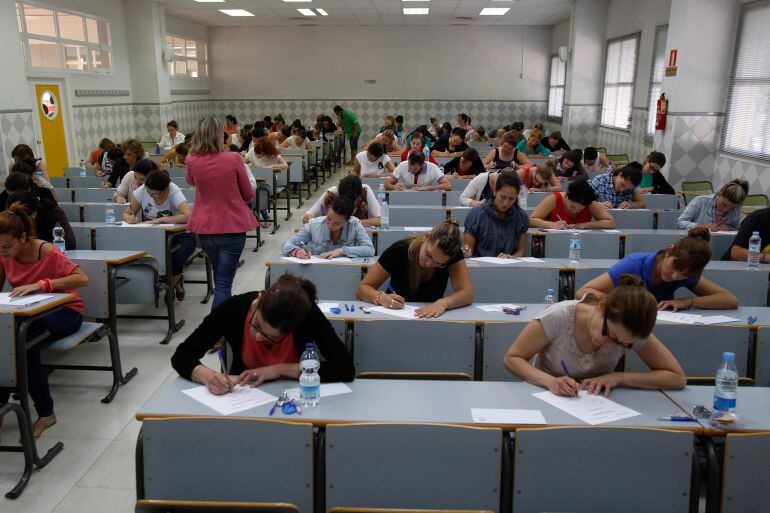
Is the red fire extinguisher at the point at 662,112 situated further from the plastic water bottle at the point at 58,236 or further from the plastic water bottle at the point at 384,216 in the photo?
the plastic water bottle at the point at 58,236

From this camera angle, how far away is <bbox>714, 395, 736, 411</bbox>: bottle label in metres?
2.29

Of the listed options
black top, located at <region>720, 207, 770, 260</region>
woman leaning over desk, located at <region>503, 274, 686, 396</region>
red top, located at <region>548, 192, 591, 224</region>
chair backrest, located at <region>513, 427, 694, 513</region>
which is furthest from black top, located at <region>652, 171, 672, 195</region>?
chair backrest, located at <region>513, 427, 694, 513</region>

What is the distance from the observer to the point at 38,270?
373 cm

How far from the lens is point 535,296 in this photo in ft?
13.7

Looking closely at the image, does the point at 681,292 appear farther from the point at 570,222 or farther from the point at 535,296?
the point at 570,222

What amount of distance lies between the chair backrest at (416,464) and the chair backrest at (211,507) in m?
0.22

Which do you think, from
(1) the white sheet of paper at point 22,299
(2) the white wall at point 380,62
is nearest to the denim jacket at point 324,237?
(1) the white sheet of paper at point 22,299

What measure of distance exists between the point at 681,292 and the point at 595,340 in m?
1.71

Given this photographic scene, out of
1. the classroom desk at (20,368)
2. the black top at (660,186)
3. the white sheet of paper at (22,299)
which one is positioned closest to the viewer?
the classroom desk at (20,368)

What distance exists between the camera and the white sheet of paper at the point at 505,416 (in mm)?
2221

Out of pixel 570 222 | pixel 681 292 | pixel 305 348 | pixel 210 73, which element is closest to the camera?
pixel 305 348

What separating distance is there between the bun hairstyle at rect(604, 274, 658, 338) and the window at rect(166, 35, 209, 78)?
1434cm

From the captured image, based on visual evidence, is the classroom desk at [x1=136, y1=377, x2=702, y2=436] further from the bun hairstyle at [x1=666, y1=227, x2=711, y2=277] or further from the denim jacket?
the denim jacket

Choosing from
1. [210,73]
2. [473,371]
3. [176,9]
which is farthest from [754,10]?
→ [210,73]
